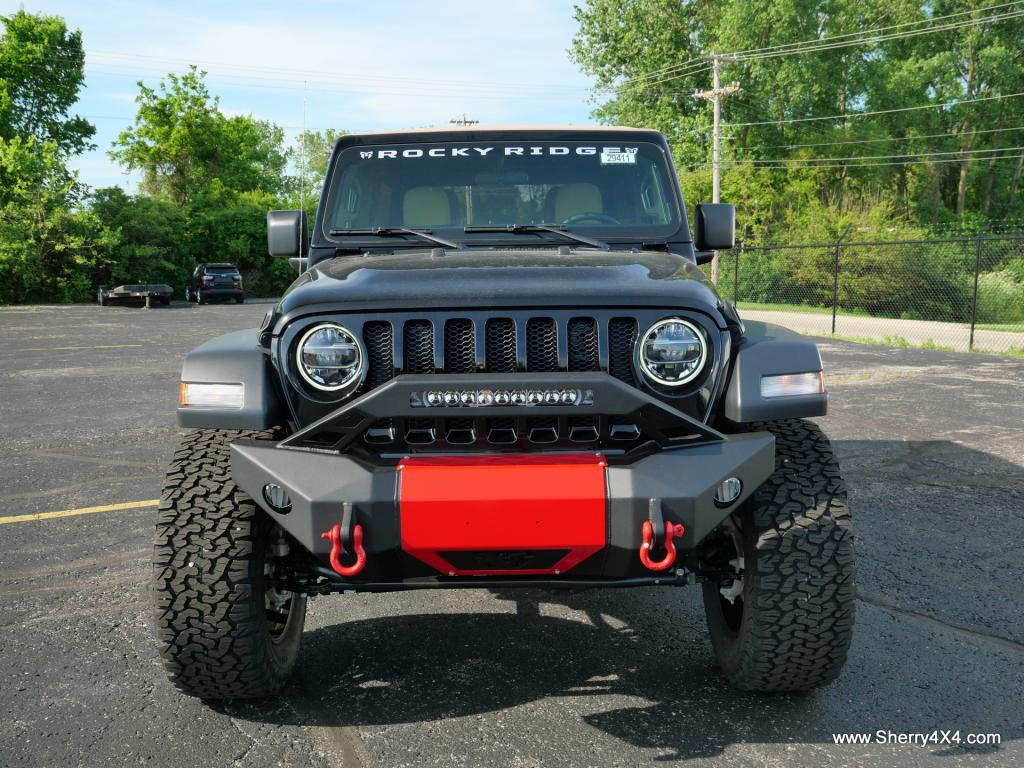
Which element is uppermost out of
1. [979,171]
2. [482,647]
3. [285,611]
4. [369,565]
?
[979,171]

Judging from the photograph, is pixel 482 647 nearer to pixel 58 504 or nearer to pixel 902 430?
pixel 58 504

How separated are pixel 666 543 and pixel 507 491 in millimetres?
461

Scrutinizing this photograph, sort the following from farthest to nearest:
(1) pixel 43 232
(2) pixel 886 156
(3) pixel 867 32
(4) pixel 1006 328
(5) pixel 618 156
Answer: (2) pixel 886 156 < (3) pixel 867 32 < (1) pixel 43 232 < (4) pixel 1006 328 < (5) pixel 618 156

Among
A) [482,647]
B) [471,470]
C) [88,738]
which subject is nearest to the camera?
[471,470]

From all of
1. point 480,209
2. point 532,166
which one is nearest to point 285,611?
point 480,209

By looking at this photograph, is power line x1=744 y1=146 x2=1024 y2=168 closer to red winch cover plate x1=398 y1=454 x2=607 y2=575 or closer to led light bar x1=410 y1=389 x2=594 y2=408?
led light bar x1=410 y1=389 x2=594 y2=408

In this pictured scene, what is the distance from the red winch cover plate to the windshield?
173 centimetres

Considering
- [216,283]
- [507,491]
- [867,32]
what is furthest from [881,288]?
[507,491]

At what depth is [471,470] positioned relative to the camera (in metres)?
2.58

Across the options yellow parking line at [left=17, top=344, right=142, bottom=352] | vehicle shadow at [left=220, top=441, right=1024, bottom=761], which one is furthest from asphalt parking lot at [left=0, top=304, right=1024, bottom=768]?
yellow parking line at [left=17, top=344, right=142, bottom=352]

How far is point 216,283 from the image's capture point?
34531mm

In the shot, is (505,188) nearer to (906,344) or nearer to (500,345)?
(500,345)

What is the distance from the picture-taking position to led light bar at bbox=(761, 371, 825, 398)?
2.87 metres

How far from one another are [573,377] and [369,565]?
0.80 meters
